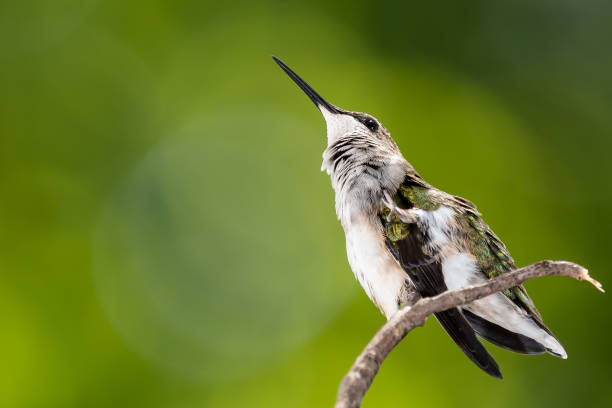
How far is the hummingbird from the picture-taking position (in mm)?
3143

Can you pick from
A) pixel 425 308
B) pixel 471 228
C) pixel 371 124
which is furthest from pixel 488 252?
pixel 371 124

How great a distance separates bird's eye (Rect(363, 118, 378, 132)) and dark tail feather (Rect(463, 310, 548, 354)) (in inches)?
72.3

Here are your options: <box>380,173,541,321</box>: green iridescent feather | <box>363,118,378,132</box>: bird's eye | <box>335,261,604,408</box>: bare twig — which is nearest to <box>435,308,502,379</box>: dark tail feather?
<box>380,173,541,321</box>: green iridescent feather

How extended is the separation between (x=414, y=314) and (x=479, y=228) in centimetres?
154

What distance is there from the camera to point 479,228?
3.43 meters

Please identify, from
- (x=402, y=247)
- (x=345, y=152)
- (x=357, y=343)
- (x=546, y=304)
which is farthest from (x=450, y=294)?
(x=546, y=304)

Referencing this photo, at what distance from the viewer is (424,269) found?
120 inches

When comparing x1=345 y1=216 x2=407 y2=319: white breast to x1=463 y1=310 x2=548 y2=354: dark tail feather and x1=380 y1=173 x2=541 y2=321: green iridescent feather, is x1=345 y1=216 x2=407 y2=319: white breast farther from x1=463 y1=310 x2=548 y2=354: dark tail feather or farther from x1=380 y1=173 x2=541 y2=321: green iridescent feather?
x1=463 y1=310 x2=548 y2=354: dark tail feather

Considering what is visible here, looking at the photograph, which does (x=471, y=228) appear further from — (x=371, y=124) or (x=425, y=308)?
(x=371, y=124)

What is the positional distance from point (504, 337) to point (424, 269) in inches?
27.3

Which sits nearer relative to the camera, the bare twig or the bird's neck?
the bare twig

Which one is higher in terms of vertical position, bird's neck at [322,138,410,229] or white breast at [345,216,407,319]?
bird's neck at [322,138,410,229]

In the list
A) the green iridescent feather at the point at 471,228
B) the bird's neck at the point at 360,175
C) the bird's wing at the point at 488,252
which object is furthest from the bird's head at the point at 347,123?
the bird's wing at the point at 488,252

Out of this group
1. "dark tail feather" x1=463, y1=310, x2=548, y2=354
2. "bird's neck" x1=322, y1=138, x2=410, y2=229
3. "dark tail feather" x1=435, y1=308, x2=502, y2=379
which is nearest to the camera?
"dark tail feather" x1=435, y1=308, x2=502, y2=379
